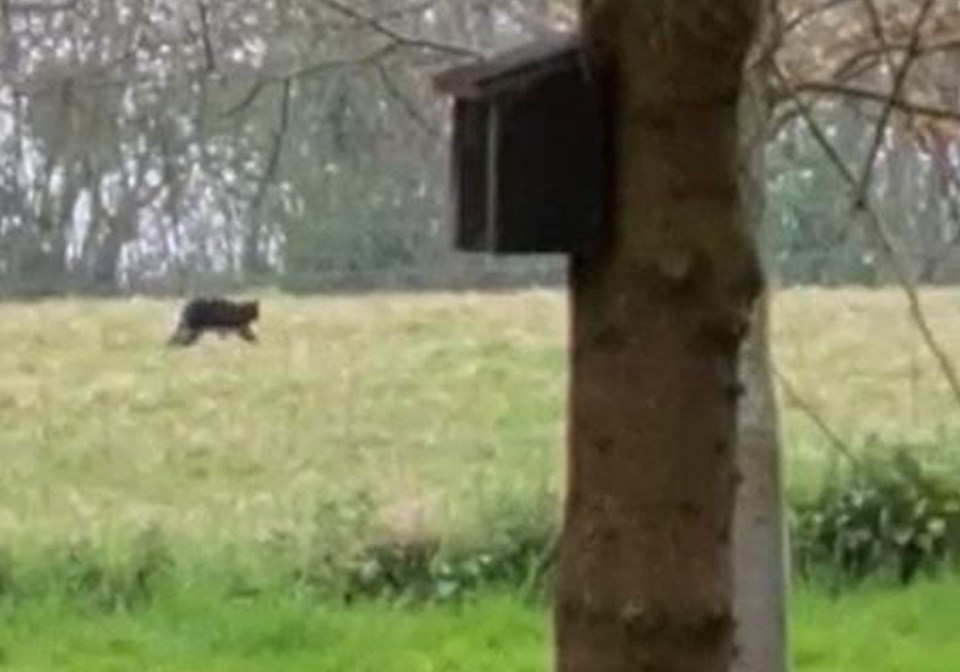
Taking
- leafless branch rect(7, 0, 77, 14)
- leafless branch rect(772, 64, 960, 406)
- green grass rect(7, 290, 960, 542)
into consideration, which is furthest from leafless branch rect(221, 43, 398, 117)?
green grass rect(7, 290, 960, 542)

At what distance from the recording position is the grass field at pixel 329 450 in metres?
6.35

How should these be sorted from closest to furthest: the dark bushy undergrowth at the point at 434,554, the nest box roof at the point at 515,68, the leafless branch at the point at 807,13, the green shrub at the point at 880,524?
the nest box roof at the point at 515,68
the leafless branch at the point at 807,13
the dark bushy undergrowth at the point at 434,554
the green shrub at the point at 880,524

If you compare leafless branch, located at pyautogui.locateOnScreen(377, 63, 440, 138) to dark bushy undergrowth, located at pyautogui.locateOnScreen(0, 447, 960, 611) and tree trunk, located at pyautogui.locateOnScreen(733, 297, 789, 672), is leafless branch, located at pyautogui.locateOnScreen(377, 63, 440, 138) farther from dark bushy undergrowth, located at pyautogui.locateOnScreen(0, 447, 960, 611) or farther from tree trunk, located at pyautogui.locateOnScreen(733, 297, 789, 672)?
dark bushy undergrowth, located at pyautogui.locateOnScreen(0, 447, 960, 611)

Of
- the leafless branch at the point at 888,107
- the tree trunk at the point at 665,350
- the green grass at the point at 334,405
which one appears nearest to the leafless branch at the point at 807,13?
the leafless branch at the point at 888,107

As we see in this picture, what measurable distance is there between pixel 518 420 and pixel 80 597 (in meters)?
1.65

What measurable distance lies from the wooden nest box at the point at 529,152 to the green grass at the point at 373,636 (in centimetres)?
335

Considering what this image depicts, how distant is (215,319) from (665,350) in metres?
5.84

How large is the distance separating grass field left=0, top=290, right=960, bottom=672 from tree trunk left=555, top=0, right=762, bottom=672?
3589 mm

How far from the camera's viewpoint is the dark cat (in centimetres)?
816

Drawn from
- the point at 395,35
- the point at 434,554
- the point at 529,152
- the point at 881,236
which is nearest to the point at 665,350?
the point at 529,152

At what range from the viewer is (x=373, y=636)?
6.32m

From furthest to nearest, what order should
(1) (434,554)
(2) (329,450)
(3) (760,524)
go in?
1. (2) (329,450)
2. (1) (434,554)
3. (3) (760,524)

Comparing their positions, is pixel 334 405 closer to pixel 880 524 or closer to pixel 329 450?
pixel 329 450

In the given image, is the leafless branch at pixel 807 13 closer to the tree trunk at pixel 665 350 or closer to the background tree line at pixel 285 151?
the background tree line at pixel 285 151
